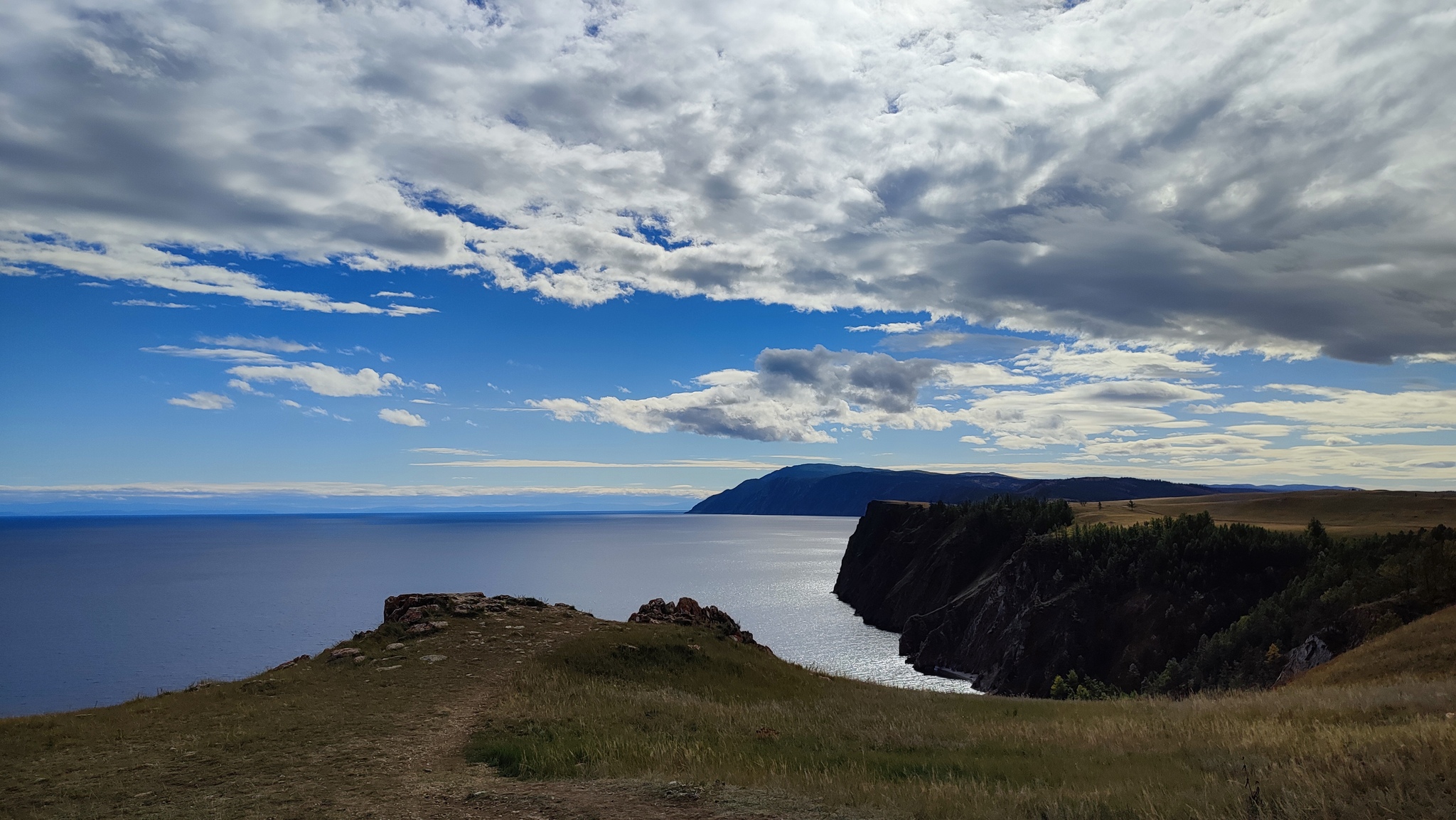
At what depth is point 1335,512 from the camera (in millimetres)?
A: 95375

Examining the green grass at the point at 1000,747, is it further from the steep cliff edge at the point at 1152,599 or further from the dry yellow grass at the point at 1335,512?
the dry yellow grass at the point at 1335,512

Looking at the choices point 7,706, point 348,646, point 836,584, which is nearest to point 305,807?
point 348,646

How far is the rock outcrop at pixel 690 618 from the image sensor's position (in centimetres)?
3366

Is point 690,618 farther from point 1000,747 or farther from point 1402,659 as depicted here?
point 1402,659

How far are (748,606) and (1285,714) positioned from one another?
111 m

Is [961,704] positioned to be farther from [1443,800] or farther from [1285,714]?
[1443,800]

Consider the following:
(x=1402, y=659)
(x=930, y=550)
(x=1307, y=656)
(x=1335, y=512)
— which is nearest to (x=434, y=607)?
(x=1402, y=659)

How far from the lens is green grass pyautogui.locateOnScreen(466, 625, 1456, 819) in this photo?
29.2ft

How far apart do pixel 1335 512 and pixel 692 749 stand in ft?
375

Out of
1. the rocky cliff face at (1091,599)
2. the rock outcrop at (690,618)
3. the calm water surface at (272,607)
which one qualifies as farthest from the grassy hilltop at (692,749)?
the rocky cliff face at (1091,599)

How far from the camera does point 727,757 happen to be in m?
13.9

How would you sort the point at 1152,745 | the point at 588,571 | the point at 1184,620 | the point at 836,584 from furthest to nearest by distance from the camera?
the point at 588,571, the point at 836,584, the point at 1184,620, the point at 1152,745

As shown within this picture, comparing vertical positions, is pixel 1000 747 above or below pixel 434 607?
below

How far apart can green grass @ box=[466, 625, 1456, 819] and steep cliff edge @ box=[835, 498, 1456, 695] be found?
91.5ft
